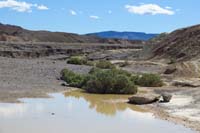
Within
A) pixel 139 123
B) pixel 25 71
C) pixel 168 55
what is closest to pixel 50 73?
pixel 25 71

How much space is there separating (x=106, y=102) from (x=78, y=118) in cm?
645

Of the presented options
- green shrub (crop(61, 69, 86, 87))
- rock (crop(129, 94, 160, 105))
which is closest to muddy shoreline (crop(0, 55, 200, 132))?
green shrub (crop(61, 69, 86, 87))

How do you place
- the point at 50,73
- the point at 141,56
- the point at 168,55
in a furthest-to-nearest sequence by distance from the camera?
the point at 141,56 < the point at 168,55 < the point at 50,73

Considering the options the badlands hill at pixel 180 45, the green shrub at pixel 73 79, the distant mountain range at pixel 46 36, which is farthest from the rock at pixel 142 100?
the distant mountain range at pixel 46 36

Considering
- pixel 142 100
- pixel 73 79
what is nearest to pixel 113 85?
pixel 142 100

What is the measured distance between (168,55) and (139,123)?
4663 centimetres

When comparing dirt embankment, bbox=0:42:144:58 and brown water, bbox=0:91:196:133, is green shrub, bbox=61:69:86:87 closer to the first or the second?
brown water, bbox=0:91:196:133

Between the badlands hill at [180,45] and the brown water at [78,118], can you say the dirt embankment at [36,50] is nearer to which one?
the badlands hill at [180,45]

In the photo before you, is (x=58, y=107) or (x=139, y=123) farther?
(x=58, y=107)

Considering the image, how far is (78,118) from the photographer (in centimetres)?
1928

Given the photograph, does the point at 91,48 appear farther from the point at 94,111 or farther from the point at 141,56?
the point at 94,111

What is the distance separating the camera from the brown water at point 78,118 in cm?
1675

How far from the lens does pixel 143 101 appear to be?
25078 mm

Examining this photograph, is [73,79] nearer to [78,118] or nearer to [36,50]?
[78,118]
